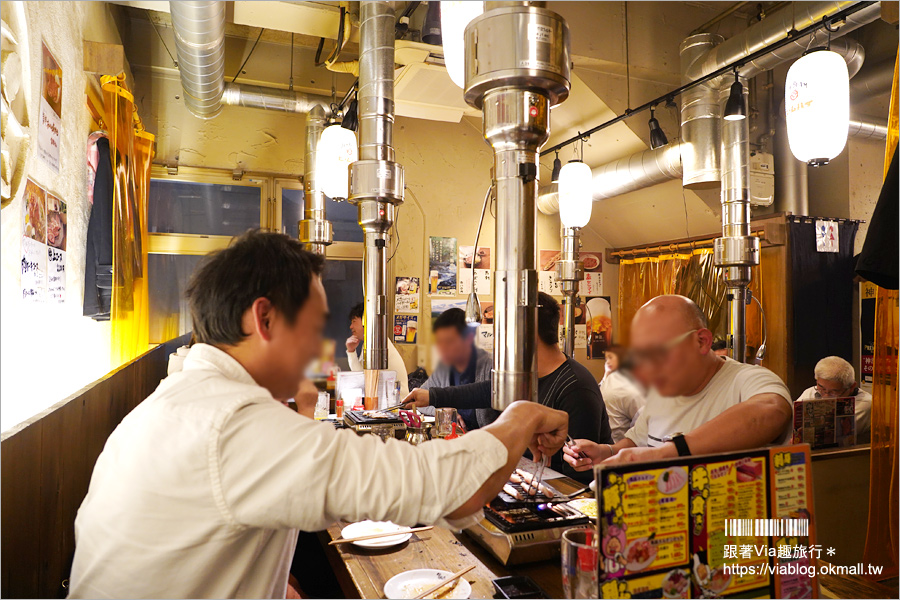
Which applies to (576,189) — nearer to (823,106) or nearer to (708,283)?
(708,283)

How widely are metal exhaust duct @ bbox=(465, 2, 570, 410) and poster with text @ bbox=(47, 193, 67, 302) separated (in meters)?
1.90

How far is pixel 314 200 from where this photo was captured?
16.3ft

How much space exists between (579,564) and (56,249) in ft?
7.90

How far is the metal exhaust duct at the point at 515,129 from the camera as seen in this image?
1201mm

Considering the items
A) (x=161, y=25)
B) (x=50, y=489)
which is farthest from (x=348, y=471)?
(x=161, y=25)

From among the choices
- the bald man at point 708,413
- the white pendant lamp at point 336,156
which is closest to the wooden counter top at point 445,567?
the bald man at point 708,413

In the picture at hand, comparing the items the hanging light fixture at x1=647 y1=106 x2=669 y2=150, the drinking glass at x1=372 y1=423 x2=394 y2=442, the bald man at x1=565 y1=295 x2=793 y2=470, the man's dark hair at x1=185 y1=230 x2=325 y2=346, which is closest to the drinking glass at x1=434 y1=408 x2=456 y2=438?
the drinking glass at x1=372 y1=423 x2=394 y2=442

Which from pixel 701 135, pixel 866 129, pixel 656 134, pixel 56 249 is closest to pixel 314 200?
pixel 56 249

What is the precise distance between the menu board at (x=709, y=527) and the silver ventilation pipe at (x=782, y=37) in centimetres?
321

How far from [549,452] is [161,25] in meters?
5.71

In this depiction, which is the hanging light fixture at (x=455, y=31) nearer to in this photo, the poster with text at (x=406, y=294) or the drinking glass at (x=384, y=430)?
the drinking glass at (x=384, y=430)

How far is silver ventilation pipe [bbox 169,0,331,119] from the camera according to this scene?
2.93m

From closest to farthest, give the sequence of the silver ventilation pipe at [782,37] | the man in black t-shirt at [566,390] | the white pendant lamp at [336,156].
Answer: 1. the man in black t-shirt at [566,390]
2. the silver ventilation pipe at [782,37]
3. the white pendant lamp at [336,156]

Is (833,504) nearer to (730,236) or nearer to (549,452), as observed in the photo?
(730,236)
